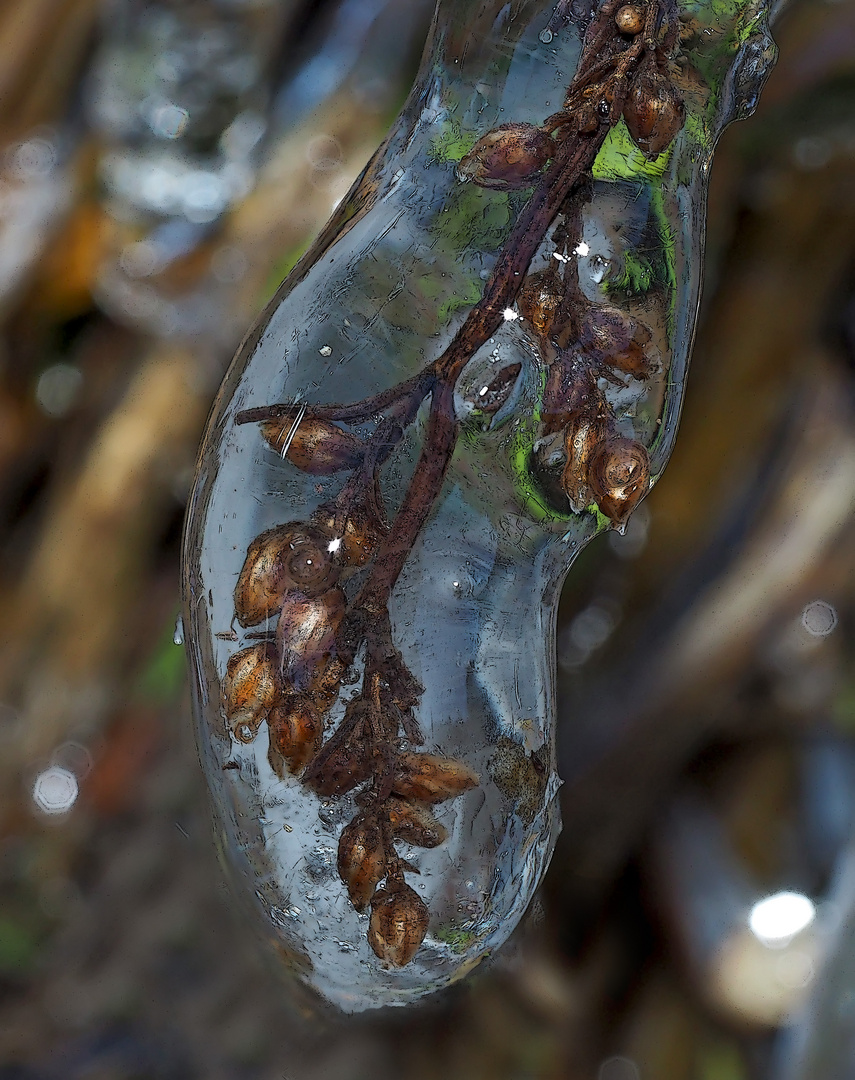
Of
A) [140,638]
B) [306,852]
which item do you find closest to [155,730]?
[140,638]

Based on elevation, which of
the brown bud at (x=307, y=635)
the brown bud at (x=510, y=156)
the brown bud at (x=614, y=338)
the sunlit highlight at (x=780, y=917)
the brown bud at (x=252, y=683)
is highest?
the brown bud at (x=510, y=156)

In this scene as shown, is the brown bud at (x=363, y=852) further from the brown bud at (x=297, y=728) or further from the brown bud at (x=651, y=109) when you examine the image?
the brown bud at (x=651, y=109)

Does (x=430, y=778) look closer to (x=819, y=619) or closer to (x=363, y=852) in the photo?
(x=363, y=852)

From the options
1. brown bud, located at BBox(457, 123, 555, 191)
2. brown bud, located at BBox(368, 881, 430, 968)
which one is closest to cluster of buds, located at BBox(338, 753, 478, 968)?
brown bud, located at BBox(368, 881, 430, 968)

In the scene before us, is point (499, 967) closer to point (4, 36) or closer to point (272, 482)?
point (272, 482)

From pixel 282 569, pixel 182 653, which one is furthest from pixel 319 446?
pixel 182 653

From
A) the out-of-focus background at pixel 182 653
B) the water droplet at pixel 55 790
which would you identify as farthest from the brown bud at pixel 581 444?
the water droplet at pixel 55 790

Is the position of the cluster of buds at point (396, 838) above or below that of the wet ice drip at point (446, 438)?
below
